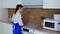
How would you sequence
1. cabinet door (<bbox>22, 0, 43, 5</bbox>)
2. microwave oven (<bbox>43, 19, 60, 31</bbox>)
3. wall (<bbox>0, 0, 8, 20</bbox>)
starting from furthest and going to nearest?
wall (<bbox>0, 0, 8, 20</bbox>) < cabinet door (<bbox>22, 0, 43, 5</bbox>) < microwave oven (<bbox>43, 19, 60, 31</bbox>)

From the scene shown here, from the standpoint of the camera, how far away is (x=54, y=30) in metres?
2.38

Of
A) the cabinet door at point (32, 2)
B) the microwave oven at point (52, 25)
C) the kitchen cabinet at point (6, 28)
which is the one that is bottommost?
the kitchen cabinet at point (6, 28)

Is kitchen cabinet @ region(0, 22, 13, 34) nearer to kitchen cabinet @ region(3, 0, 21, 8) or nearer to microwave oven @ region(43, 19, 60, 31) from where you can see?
kitchen cabinet @ region(3, 0, 21, 8)

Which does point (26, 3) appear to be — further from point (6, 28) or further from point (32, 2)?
point (6, 28)

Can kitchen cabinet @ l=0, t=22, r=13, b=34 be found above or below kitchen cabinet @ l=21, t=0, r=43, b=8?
below

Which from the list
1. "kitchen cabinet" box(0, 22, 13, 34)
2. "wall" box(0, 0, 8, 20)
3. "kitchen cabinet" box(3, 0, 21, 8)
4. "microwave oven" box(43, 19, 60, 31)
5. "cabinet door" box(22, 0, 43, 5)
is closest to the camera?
"microwave oven" box(43, 19, 60, 31)

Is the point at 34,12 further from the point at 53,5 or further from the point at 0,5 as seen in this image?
the point at 0,5

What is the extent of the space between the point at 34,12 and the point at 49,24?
99 centimetres

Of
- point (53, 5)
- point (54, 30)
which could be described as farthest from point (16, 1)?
point (54, 30)

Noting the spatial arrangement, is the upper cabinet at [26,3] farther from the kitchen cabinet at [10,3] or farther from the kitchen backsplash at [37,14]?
the kitchen backsplash at [37,14]

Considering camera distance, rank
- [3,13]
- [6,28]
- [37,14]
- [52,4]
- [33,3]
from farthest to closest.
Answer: [3,13] < [6,28] < [37,14] < [33,3] < [52,4]

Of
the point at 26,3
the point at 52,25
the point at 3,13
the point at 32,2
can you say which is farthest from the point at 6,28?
the point at 52,25

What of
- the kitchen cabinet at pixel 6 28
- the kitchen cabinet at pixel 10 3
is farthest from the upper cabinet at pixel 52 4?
the kitchen cabinet at pixel 6 28

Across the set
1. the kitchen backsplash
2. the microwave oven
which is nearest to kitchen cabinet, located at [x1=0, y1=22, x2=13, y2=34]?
the kitchen backsplash
